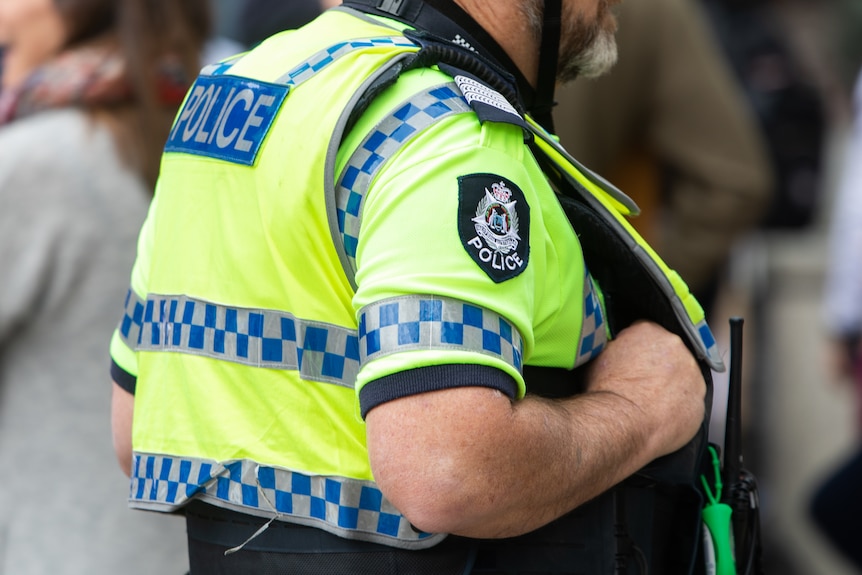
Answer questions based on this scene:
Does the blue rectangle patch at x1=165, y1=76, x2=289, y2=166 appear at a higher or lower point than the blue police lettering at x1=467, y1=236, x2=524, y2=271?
higher

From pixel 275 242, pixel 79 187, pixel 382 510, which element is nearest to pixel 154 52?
pixel 79 187

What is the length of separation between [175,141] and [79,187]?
0.99m

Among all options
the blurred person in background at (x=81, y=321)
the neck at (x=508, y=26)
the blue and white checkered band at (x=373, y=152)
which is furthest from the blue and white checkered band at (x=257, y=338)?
the blurred person in background at (x=81, y=321)

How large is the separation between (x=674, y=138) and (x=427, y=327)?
293 cm

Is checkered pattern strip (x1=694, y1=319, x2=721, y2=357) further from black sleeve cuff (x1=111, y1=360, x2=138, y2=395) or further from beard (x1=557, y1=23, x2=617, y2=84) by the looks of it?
black sleeve cuff (x1=111, y1=360, x2=138, y2=395)

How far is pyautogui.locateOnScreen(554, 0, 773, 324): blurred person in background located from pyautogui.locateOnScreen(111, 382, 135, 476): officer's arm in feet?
6.91

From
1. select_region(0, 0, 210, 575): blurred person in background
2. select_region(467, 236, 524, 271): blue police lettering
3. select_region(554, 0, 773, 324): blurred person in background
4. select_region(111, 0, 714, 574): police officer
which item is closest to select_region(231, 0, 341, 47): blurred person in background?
select_region(554, 0, 773, 324): blurred person in background

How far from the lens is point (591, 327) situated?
1757mm

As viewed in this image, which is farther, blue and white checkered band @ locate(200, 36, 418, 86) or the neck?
the neck

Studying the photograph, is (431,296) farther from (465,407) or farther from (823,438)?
(823,438)

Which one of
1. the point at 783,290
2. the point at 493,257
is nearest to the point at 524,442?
the point at 493,257

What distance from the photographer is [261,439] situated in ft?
5.51

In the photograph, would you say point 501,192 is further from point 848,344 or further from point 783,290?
point 783,290

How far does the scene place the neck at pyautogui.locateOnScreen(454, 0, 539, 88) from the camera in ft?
6.02
